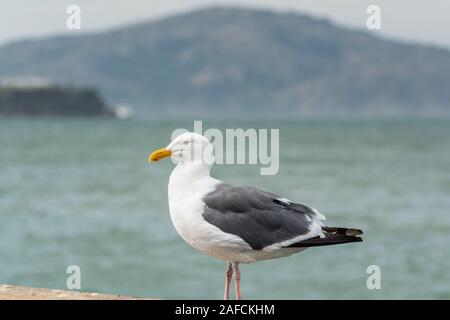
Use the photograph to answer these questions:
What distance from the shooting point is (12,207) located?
91.7 ft

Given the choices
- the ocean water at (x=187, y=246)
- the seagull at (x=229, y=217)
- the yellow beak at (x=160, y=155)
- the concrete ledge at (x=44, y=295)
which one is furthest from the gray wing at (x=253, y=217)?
the ocean water at (x=187, y=246)

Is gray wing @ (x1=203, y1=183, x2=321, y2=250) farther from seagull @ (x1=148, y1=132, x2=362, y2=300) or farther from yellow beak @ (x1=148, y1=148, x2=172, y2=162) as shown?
yellow beak @ (x1=148, y1=148, x2=172, y2=162)

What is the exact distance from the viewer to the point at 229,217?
4.02 m

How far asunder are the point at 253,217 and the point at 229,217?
115 millimetres

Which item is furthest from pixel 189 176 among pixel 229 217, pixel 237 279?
pixel 237 279

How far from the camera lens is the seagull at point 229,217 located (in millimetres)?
3836

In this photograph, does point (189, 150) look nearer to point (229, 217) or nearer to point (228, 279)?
point (229, 217)

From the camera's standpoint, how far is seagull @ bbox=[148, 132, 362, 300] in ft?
12.6

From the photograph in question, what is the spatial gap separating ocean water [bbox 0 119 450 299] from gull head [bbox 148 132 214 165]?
11.3m

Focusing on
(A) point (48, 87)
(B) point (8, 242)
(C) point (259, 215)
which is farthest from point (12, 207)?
(A) point (48, 87)
